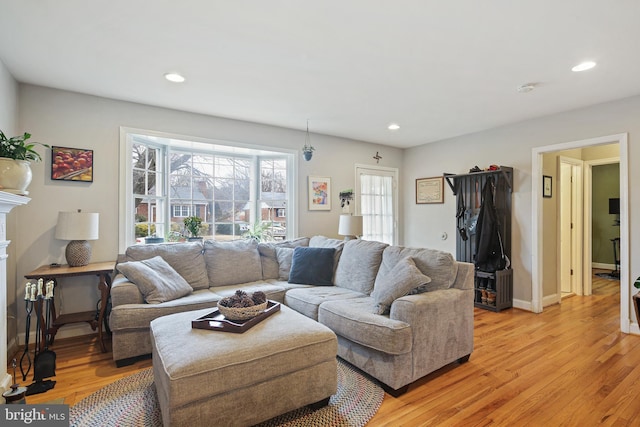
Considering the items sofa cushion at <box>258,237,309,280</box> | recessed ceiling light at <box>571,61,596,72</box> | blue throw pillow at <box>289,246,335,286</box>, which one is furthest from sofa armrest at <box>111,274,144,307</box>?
recessed ceiling light at <box>571,61,596,72</box>

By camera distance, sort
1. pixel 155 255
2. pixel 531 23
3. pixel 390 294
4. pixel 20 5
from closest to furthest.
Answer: pixel 20 5
pixel 531 23
pixel 390 294
pixel 155 255

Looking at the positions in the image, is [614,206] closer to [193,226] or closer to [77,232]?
[193,226]

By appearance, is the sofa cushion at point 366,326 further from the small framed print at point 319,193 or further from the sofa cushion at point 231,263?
the small framed print at point 319,193

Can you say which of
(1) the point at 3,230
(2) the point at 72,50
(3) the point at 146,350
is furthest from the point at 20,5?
(3) the point at 146,350

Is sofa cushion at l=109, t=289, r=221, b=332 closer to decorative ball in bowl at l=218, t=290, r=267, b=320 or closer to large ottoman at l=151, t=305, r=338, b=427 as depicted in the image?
large ottoman at l=151, t=305, r=338, b=427

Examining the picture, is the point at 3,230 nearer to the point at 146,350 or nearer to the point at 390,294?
the point at 146,350

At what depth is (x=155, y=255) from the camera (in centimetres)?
327

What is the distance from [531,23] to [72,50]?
10.5 feet

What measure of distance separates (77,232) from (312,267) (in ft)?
7.32

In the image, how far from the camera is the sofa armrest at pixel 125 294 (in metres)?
2.62

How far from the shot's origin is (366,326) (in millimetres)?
2307

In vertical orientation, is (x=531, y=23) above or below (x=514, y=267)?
above

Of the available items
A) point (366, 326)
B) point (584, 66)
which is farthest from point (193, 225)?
point (584, 66)

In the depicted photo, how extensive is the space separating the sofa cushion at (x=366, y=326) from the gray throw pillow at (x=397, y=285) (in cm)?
10
